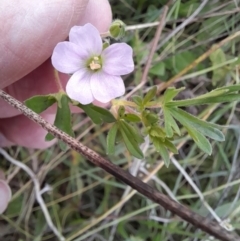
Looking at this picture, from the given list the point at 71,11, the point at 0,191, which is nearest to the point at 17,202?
the point at 0,191

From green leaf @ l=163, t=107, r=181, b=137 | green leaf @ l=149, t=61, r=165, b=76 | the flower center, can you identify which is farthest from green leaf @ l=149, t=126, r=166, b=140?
green leaf @ l=149, t=61, r=165, b=76

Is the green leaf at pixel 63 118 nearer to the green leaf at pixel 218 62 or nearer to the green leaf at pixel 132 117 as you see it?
the green leaf at pixel 132 117

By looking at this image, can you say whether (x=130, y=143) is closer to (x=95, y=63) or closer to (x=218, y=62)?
(x=95, y=63)

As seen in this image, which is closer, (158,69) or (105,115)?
(105,115)

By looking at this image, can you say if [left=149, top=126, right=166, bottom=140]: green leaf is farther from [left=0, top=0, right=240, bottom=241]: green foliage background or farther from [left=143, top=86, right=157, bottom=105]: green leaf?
[left=0, top=0, right=240, bottom=241]: green foliage background

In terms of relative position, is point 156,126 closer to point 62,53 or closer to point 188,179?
point 62,53

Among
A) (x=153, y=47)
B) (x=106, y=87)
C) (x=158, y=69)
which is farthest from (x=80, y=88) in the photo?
(x=158, y=69)

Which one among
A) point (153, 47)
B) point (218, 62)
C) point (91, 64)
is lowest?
point (218, 62)
